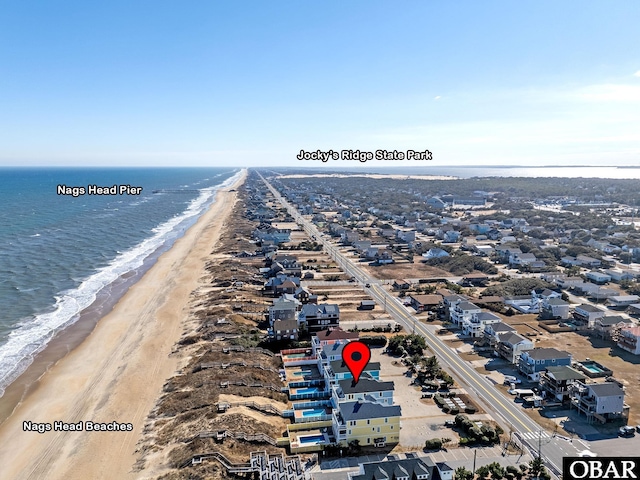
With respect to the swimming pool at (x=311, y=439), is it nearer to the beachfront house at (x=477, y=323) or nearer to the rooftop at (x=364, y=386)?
the rooftop at (x=364, y=386)

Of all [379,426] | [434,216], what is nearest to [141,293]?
[379,426]

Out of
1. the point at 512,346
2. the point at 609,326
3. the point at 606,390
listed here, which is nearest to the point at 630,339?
the point at 609,326

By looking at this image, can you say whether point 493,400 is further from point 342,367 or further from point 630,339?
point 630,339

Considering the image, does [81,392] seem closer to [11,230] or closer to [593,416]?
[593,416]

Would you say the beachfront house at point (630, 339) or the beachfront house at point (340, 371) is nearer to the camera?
the beachfront house at point (340, 371)

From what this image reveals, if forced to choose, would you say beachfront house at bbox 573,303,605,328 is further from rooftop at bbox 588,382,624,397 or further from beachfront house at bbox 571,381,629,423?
rooftop at bbox 588,382,624,397

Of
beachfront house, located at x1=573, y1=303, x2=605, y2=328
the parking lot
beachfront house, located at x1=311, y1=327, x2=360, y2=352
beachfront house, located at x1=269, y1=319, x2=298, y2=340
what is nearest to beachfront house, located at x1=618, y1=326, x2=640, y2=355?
beachfront house, located at x1=573, y1=303, x2=605, y2=328

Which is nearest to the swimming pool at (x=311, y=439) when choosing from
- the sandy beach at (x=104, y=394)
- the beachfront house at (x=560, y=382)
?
the sandy beach at (x=104, y=394)
